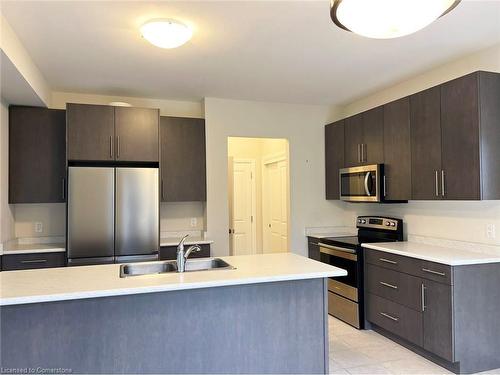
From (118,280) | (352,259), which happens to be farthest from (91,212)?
(352,259)

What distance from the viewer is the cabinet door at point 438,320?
2.78 meters

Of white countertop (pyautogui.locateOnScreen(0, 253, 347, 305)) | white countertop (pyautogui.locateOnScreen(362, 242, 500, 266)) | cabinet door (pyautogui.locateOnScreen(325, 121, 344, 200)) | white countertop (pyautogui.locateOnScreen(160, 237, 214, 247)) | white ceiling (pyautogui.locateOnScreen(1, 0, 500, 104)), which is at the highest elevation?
white ceiling (pyautogui.locateOnScreen(1, 0, 500, 104))

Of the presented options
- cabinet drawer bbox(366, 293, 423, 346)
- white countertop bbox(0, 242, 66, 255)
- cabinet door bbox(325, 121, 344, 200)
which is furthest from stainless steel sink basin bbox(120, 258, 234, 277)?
cabinet door bbox(325, 121, 344, 200)

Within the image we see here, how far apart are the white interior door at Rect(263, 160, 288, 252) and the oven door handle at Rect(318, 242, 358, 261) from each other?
3.44ft

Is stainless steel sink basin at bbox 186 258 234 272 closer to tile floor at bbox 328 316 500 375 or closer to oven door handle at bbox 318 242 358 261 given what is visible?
tile floor at bbox 328 316 500 375

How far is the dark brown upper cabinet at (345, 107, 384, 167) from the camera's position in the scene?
3.93 m

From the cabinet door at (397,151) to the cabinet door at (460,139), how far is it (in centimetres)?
43

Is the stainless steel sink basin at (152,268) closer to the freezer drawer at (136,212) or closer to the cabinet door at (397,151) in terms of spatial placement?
the freezer drawer at (136,212)

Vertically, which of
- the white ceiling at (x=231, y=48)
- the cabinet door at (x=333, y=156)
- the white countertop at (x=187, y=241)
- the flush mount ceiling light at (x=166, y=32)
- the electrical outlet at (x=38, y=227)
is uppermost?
the white ceiling at (x=231, y=48)

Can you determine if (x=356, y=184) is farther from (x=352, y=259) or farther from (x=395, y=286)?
(x=395, y=286)

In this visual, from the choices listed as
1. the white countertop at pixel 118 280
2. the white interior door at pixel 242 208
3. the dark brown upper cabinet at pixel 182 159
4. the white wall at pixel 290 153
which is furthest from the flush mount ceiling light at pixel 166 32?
the white interior door at pixel 242 208

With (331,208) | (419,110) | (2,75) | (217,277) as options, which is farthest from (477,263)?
(2,75)

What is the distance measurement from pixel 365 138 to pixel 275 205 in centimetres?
215

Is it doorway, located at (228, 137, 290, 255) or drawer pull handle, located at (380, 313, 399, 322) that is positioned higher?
doorway, located at (228, 137, 290, 255)
